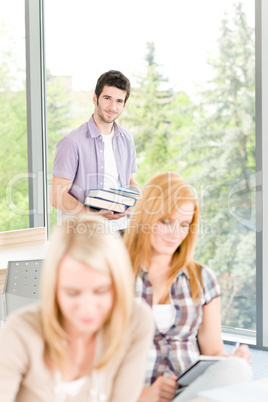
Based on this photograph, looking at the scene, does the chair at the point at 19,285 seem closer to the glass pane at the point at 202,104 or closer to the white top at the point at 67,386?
the white top at the point at 67,386

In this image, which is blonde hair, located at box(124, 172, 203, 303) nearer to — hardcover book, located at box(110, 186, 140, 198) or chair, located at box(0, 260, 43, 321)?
chair, located at box(0, 260, 43, 321)

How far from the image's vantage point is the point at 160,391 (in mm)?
1437

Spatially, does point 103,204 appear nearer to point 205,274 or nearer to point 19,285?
point 19,285

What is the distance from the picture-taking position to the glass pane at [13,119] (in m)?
4.37

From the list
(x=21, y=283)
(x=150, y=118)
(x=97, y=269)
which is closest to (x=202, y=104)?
(x=150, y=118)

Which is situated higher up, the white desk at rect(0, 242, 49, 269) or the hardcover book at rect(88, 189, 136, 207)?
the hardcover book at rect(88, 189, 136, 207)

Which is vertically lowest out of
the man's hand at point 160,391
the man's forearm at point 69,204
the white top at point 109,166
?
the man's hand at point 160,391

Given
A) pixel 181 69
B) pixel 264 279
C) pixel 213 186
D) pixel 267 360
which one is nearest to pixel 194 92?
pixel 181 69

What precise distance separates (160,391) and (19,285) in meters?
0.73

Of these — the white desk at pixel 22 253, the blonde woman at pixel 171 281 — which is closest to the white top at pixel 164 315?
the blonde woman at pixel 171 281

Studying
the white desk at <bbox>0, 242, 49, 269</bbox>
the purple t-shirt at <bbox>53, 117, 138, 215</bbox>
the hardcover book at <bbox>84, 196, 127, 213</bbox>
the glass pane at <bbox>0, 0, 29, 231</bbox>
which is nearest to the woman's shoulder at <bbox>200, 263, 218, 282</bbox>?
the white desk at <bbox>0, 242, 49, 269</bbox>

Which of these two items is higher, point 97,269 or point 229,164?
point 229,164

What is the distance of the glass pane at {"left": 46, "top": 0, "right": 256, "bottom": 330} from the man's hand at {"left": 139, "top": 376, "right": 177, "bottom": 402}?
7.46ft

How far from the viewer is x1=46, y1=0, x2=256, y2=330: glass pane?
11.9 feet
